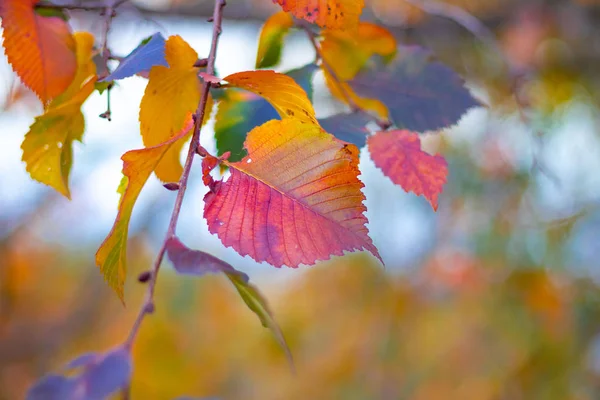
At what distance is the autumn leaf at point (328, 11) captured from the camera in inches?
18.2

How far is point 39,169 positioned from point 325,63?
302mm

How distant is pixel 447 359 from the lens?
289cm

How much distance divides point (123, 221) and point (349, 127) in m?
0.25

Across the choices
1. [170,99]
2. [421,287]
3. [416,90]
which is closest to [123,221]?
[170,99]

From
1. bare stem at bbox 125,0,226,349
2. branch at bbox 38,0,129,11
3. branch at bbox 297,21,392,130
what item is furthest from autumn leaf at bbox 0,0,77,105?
branch at bbox 297,21,392,130

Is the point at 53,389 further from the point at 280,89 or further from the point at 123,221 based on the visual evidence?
the point at 280,89

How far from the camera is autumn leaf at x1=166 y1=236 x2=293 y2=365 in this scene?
0.33m

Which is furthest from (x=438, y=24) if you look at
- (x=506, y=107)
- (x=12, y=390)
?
(x=12, y=390)

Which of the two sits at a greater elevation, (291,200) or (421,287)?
(291,200)

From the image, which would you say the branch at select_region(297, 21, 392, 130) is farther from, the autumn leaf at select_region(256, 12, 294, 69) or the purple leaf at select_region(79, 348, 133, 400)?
the purple leaf at select_region(79, 348, 133, 400)

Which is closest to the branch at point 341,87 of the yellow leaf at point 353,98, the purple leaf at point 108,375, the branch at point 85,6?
the yellow leaf at point 353,98

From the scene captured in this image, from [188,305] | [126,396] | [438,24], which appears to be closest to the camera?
[126,396]

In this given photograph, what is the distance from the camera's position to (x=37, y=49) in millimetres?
490

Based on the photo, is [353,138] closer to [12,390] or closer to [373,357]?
[373,357]
